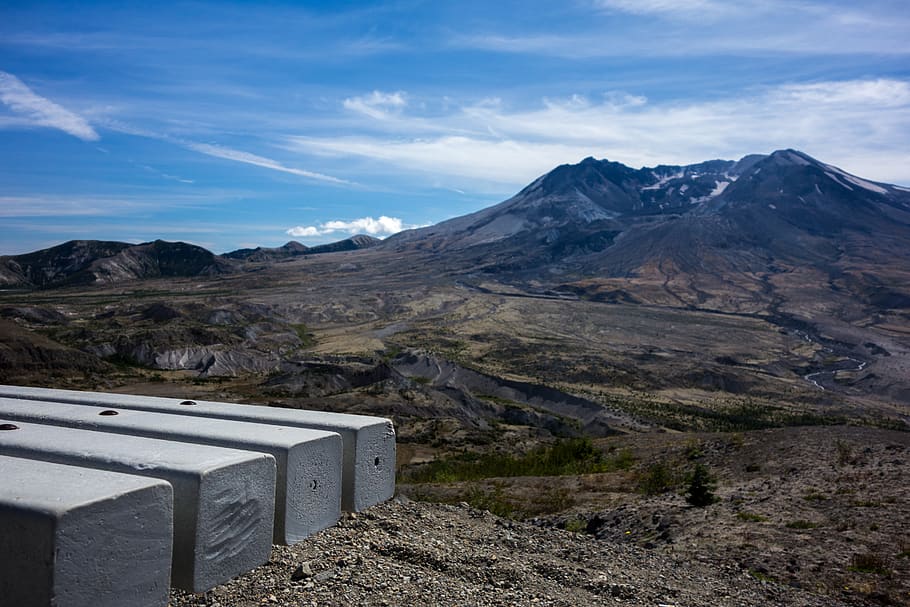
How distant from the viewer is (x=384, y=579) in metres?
5.86

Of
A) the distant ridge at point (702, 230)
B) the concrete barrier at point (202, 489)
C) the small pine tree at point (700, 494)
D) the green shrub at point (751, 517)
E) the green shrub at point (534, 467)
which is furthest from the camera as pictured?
the distant ridge at point (702, 230)

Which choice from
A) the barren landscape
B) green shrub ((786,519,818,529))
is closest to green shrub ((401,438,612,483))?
the barren landscape

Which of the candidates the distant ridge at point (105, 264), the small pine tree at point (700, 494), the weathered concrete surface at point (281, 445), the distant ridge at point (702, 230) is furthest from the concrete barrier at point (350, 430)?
the distant ridge at point (105, 264)

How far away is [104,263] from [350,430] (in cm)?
13529

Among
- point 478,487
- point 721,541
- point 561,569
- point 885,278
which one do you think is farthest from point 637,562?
point 885,278

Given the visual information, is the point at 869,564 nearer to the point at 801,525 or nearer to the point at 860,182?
the point at 801,525

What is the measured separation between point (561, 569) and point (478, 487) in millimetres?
6845

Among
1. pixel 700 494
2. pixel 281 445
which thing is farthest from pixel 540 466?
pixel 281 445

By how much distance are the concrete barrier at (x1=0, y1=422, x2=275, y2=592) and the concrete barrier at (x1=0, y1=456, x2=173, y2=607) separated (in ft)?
1.23

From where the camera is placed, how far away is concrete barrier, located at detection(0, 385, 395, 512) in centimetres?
742

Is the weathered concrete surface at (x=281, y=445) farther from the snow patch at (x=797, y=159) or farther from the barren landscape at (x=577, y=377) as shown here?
the snow patch at (x=797, y=159)

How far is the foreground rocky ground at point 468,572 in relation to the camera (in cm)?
556

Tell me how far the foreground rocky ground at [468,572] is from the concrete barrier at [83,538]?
66 cm

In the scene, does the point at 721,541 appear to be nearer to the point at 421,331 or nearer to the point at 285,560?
the point at 285,560
